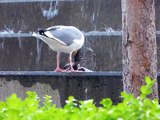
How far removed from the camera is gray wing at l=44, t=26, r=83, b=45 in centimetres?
833

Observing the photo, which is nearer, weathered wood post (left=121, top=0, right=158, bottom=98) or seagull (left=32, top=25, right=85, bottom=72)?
weathered wood post (left=121, top=0, right=158, bottom=98)

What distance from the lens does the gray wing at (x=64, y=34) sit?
8.33m

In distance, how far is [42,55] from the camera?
10766 millimetres

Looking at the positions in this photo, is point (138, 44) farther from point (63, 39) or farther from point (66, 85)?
point (63, 39)

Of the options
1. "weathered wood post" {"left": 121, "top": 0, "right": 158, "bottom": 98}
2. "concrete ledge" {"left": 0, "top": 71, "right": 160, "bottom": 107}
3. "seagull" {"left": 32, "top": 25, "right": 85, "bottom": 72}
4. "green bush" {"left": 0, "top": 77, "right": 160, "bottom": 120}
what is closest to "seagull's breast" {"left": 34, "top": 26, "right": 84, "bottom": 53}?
"seagull" {"left": 32, "top": 25, "right": 85, "bottom": 72}

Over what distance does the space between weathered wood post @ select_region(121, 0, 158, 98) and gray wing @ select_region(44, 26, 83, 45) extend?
2.77m

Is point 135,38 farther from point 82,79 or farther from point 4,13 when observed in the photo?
point 4,13

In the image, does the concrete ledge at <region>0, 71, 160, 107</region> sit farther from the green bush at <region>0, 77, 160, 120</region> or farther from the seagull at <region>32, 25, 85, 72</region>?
the green bush at <region>0, 77, 160, 120</region>

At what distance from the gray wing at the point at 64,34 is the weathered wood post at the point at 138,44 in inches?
109

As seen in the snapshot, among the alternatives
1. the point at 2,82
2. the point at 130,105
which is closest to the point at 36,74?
the point at 2,82

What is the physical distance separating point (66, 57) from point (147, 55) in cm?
517

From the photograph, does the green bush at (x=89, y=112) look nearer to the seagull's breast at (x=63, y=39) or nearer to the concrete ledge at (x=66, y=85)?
the concrete ledge at (x=66, y=85)

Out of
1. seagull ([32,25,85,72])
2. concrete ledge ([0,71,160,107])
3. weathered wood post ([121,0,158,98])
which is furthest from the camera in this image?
seagull ([32,25,85,72])

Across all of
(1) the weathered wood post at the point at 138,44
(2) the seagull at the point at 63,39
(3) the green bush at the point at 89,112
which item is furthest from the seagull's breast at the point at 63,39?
(3) the green bush at the point at 89,112
